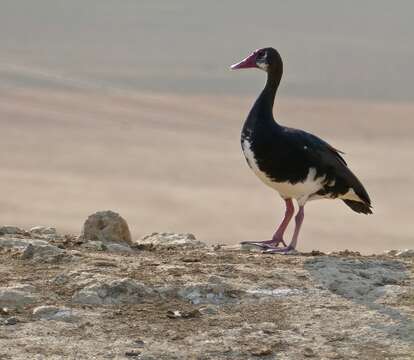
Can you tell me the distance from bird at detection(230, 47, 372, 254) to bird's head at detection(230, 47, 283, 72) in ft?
0.90

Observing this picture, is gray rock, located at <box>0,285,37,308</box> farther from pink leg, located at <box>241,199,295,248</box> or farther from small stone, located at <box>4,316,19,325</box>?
pink leg, located at <box>241,199,295,248</box>

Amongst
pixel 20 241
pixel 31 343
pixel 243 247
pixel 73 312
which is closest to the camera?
pixel 31 343

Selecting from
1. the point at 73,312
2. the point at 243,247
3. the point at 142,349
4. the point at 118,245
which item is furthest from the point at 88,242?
the point at 142,349

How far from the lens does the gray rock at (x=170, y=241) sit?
34.6 ft

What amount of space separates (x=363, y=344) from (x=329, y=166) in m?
3.41

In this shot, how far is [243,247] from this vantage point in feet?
35.1

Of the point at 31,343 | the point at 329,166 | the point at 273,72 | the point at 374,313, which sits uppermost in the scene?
the point at 273,72

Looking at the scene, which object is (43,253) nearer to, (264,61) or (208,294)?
(208,294)

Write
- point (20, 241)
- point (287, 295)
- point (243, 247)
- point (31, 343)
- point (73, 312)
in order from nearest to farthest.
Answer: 1. point (31, 343)
2. point (73, 312)
3. point (287, 295)
4. point (20, 241)
5. point (243, 247)

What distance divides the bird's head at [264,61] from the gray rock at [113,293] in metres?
3.66

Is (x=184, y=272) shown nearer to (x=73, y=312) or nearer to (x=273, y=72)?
(x=73, y=312)

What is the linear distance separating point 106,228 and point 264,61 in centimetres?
238

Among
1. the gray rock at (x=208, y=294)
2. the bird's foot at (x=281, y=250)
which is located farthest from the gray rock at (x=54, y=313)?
the bird's foot at (x=281, y=250)

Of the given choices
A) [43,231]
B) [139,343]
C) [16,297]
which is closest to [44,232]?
[43,231]
